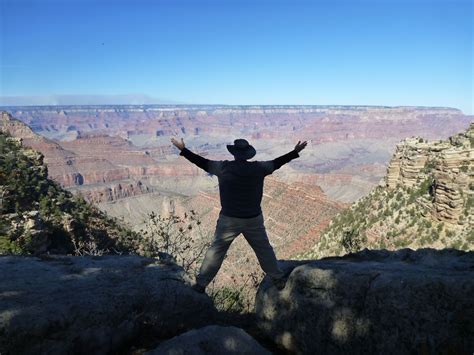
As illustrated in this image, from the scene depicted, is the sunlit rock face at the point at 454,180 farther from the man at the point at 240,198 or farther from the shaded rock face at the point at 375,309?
the man at the point at 240,198

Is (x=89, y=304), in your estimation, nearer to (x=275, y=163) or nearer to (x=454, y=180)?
(x=275, y=163)

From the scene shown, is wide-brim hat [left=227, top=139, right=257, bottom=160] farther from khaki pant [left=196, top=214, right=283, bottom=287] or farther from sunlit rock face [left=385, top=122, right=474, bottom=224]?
sunlit rock face [left=385, top=122, right=474, bottom=224]

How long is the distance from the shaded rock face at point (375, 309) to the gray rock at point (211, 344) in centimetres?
89

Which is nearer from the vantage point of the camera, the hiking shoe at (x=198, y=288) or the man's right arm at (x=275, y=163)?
the man's right arm at (x=275, y=163)

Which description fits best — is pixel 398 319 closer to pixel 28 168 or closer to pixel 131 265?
pixel 131 265

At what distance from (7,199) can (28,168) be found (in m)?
9.70

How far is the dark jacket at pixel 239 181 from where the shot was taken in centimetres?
599

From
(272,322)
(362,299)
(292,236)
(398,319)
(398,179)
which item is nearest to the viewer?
(398,319)

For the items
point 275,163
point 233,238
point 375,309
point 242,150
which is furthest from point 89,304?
point 375,309

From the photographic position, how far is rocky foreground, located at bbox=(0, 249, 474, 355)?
14.8 ft

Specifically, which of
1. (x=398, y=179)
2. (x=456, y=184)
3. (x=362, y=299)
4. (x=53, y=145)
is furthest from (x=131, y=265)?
(x=53, y=145)

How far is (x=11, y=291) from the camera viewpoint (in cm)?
529

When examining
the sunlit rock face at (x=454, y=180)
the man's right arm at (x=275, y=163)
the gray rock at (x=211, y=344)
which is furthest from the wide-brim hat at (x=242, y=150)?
the sunlit rock face at (x=454, y=180)

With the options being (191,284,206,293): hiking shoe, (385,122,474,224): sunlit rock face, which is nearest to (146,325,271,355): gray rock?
(191,284,206,293): hiking shoe
